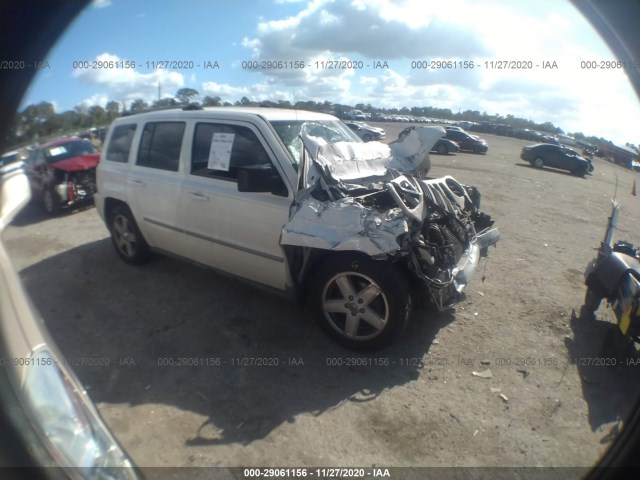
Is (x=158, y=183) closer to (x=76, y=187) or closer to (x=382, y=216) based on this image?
(x=382, y=216)

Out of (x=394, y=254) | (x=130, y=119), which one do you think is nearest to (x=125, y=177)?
(x=130, y=119)

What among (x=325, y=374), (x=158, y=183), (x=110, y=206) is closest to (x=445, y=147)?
(x=110, y=206)

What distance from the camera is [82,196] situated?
807cm

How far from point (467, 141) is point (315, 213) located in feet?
82.9

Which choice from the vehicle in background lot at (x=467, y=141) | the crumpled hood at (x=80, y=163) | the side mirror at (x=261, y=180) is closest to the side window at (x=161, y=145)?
the side mirror at (x=261, y=180)

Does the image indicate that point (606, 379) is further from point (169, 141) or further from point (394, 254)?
point (169, 141)

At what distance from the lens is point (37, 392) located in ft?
5.15

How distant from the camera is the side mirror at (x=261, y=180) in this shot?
3.13 meters

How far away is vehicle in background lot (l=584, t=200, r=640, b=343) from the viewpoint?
2865mm

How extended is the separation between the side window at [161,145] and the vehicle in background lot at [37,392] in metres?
2.58

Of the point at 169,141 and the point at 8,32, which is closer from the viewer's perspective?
the point at 8,32

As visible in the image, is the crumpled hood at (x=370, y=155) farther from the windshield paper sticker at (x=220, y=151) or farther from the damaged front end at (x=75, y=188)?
the damaged front end at (x=75, y=188)

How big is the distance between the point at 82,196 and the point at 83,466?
25.7 feet

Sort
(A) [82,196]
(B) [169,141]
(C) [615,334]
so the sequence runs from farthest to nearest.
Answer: (A) [82,196]
(B) [169,141]
(C) [615,334]
